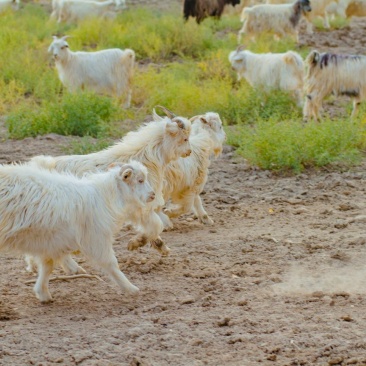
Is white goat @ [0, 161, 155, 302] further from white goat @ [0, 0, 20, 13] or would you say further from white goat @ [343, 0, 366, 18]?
white goat @ [0, 0, 20, 13]

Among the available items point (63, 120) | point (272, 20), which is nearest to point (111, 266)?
point (63, 120)

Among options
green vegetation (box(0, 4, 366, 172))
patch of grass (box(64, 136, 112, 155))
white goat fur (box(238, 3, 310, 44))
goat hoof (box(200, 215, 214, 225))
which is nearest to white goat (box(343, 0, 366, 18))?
green vegetation (box(0, 4, 366, 172))

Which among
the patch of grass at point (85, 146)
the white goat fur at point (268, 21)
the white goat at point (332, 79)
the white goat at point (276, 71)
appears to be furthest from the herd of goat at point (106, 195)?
the white goat fur at point (268, 21)

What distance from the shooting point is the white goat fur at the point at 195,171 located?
8.09m

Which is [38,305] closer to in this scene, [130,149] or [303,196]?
[130,149]

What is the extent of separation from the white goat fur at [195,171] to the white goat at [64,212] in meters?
1.57

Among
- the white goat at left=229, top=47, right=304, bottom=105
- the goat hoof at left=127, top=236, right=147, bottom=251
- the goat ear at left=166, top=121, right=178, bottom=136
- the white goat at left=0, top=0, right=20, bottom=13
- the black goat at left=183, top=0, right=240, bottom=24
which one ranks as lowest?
the white goat at left=0, top=0, right=20, bottom=13

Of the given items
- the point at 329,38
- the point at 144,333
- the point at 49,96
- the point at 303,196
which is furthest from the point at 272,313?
the point at 329,38

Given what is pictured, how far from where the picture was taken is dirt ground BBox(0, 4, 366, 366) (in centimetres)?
531

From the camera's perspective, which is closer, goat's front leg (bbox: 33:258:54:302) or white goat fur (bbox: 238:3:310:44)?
goat's front leg (bbox: 33:258:54:302)

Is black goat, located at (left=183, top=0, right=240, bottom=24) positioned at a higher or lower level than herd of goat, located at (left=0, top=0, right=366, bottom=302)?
lower

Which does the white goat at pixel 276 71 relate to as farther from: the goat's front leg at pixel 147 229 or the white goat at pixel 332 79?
the goat's front leg at pixel 147 229

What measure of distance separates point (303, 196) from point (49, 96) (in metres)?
5.75

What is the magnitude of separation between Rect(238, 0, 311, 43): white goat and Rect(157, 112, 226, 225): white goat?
11.1 m
